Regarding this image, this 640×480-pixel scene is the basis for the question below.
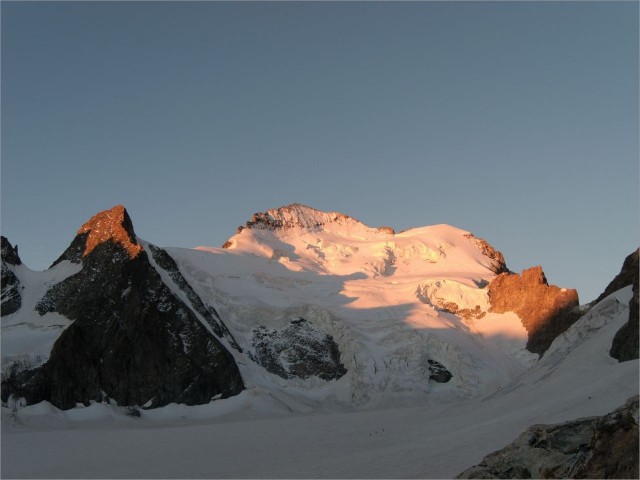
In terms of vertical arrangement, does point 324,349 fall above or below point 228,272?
below

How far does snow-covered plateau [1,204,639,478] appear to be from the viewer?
118 feet

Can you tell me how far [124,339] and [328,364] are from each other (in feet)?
→ 98.2

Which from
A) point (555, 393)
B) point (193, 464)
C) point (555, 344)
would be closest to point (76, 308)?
point (193, 464)

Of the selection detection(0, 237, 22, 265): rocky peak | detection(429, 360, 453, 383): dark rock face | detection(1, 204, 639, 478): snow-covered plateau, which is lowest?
detection(429, 360, 453, 383): dark rock face

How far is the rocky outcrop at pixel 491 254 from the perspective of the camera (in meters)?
153

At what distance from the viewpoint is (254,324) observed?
104 m

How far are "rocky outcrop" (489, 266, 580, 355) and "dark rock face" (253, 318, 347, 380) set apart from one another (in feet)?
103

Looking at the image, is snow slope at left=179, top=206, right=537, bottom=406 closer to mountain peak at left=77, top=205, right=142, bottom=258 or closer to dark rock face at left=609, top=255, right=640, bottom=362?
mountain peak at left=77, top=205, right=142, bottom=258

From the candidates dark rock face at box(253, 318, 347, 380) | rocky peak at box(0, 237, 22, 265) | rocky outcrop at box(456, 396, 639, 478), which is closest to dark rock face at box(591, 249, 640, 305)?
dark rock face at box(253, 318, 347, 380)

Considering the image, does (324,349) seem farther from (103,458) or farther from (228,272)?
(103,458)

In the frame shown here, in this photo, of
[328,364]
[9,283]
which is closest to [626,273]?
[328,364]

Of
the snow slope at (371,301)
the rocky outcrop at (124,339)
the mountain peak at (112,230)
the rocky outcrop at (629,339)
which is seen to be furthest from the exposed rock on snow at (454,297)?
the rocky outcrop at (629,339)

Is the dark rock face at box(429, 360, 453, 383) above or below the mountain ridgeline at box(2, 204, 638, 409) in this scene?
below

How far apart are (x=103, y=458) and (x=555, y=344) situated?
3975 cm
